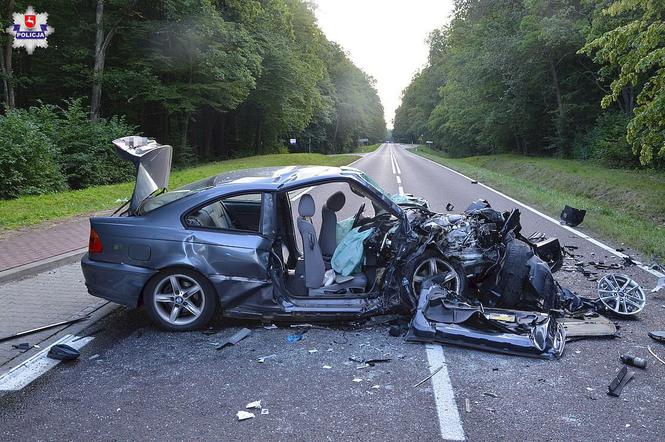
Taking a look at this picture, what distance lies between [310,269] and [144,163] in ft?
7.16

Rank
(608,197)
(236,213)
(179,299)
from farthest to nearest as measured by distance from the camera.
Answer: (608,197), (236,213), (179,299)

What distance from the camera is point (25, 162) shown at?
47.0 feet

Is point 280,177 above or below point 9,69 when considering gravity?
below

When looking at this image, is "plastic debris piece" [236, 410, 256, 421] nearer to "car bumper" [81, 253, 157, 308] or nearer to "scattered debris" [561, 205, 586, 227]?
"car bumper" [81, 253, 157, 308]

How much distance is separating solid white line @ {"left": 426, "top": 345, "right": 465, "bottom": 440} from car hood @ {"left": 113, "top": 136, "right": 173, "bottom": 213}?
328 cm

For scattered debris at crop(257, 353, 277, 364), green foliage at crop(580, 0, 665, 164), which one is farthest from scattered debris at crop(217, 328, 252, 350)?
green foliage at crop(580, 0, 665, 164)

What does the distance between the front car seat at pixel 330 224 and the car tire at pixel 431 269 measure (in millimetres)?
1019

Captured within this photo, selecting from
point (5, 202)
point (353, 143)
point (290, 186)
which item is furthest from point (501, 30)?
point (353, 143)

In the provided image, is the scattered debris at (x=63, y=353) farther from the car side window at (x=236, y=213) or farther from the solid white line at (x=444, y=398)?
the solid white line at (x=444, y=398)

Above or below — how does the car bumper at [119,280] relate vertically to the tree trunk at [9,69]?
below

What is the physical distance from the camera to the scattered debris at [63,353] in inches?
173

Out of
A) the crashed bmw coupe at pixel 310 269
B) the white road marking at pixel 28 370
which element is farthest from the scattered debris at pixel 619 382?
the white road marking at pixel 28 370

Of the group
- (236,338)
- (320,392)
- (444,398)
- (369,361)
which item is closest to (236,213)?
(236,338)

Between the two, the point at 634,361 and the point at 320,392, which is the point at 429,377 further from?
the point at 634,361
